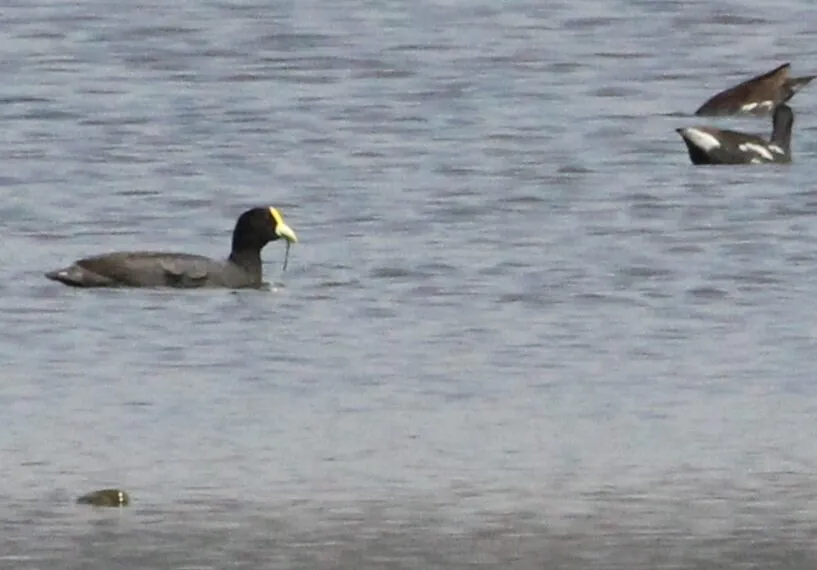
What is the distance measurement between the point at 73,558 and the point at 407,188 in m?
10.3

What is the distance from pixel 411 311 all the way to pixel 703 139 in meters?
7.02

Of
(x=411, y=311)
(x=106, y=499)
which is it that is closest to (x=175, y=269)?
(x=411, y=311)

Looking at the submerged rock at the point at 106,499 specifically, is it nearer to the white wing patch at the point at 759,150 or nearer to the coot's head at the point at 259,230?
the coot's head at the point at 259,230

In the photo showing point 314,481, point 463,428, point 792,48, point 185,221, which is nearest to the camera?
point 314,481

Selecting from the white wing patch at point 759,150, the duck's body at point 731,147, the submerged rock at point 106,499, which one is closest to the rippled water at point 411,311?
the submerged rock at point 106,499

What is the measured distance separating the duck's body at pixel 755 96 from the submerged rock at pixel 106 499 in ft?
47.8

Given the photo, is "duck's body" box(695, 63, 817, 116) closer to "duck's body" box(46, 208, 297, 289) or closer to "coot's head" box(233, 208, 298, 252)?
"coot's head" box(233, 208, 298, 252)

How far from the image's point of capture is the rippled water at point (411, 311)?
10.2m

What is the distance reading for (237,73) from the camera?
26.3 m

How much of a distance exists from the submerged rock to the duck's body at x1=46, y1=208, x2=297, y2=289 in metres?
5.46

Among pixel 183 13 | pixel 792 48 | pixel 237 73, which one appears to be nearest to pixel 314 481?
pixel 237 73

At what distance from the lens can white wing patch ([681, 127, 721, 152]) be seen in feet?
70.5

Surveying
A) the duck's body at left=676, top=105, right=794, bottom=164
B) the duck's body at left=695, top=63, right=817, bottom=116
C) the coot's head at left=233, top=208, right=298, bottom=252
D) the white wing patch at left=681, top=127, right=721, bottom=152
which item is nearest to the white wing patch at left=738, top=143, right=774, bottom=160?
the duck's body at left=676, top=105, right=794, bottom=164

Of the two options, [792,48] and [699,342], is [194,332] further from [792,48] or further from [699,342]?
[792,48]
